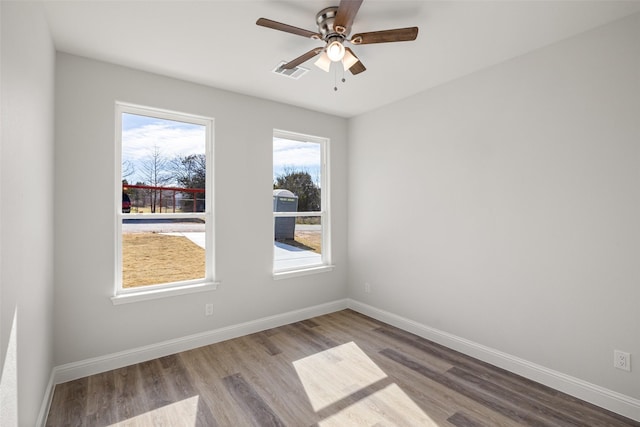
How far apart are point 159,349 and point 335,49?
3008mm

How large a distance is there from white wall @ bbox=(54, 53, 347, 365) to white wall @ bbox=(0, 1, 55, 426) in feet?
0.79

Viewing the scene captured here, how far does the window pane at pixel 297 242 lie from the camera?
13.0 ft

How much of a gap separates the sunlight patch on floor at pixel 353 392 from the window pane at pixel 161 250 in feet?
4.88

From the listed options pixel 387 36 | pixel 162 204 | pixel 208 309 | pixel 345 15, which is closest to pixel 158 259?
pixel 162 204

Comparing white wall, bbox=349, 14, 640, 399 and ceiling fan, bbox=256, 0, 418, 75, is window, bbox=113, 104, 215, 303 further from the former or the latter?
white wall, bbox=349, 14, 640, 399

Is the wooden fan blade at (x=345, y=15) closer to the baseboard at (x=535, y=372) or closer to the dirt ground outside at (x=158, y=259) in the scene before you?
the dirt ground outside at (x=158, y=259)

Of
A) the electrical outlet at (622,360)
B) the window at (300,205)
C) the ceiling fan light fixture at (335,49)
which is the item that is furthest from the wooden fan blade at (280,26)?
the electrical outlet at (622,360)

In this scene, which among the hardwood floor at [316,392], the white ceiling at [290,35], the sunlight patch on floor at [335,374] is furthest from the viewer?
the sunlight patch on floor at [335,374]

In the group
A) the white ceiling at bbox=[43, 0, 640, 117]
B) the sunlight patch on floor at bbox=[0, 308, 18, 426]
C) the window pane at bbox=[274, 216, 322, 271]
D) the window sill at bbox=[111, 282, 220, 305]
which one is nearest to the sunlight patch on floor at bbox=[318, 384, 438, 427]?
the sunlight patch on floor at bbox=[0, 308, 18, 426]

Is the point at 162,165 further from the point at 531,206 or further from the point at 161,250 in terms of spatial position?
the point at 531,206

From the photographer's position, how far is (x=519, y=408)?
2.27 m

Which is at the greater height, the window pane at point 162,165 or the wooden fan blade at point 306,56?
the wooden fan blade at point 306,56

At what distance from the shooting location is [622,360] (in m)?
2.21

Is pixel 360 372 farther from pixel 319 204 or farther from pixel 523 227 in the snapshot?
pixel 319 204
